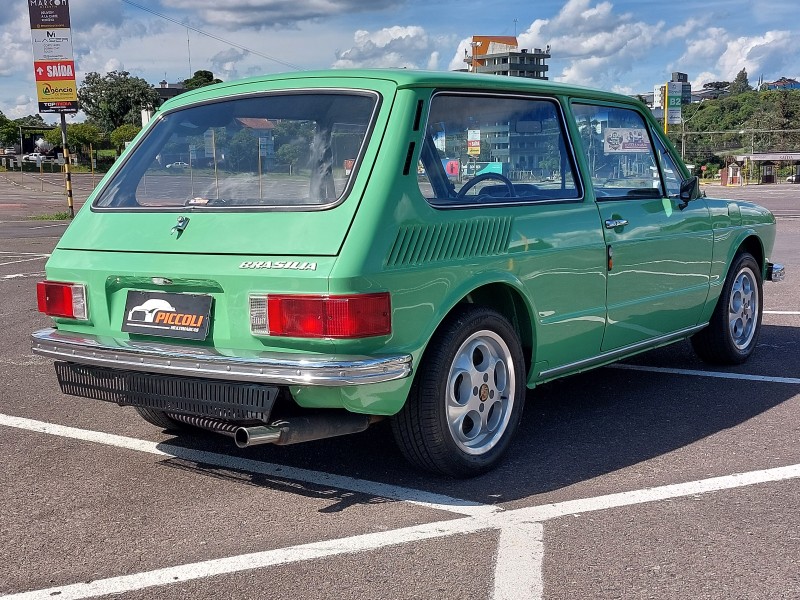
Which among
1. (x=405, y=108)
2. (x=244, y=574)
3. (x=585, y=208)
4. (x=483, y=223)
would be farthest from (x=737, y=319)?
(x=244, y=574)

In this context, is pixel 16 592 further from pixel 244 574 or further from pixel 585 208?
pixel 585 208

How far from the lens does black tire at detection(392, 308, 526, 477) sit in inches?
158

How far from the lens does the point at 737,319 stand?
6648mm

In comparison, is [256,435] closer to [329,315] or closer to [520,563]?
[329,315]

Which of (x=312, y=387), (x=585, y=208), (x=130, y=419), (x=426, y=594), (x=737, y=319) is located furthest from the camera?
(x=737, y=319)

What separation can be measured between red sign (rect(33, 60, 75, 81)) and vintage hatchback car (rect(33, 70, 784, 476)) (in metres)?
19.3

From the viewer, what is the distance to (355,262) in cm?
365

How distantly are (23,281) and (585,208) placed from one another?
884 centimetres

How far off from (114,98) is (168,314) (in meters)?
111

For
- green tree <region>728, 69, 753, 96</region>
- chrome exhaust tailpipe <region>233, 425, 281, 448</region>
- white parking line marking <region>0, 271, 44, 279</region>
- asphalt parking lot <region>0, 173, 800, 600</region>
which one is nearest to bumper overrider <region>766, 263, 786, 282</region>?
asphalt parking lot <region>0, 173, 800, 600</region>

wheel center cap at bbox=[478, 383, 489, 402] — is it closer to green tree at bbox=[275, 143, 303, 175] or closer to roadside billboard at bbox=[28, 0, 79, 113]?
green tree at bbox=[275, 143, 303, 175]

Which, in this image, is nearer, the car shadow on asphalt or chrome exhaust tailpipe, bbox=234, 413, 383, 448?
chrome exhaust tailpipe, bbox=234, 413, 383, 448

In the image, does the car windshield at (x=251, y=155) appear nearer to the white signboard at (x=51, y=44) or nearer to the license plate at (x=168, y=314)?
the license plate at (x=168, y=314)

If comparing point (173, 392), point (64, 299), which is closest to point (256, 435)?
point (173, 392)
